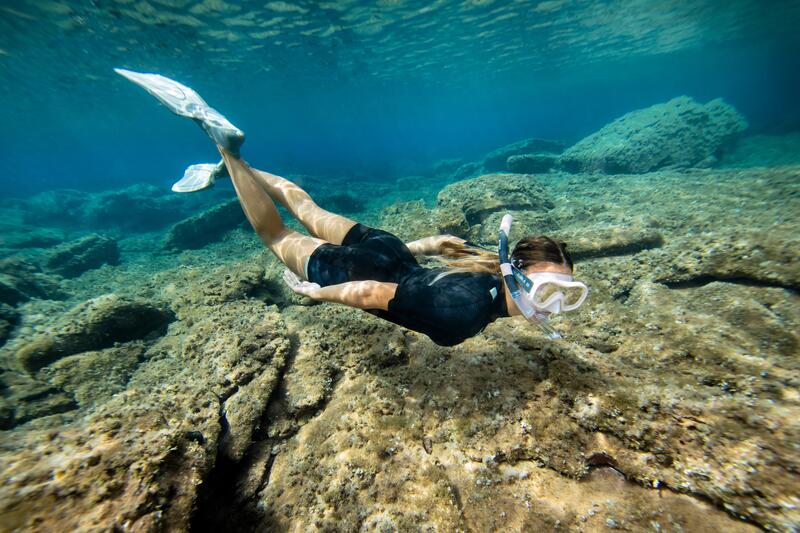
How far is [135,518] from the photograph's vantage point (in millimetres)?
1812

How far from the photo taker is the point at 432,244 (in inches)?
167

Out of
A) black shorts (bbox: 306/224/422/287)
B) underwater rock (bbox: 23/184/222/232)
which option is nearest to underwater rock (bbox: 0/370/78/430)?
black shorts (bbox: 306/224/422/287)

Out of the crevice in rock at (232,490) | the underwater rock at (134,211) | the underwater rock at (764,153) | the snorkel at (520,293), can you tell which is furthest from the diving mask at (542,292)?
the underwater rock at (134,211)

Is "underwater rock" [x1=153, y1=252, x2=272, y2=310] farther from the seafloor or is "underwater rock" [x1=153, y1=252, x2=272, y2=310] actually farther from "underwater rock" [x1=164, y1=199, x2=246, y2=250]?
"underwater rock" [x1=164, y1=199, x2=246, y2=250]

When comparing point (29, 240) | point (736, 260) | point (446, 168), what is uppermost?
point (29, 240)

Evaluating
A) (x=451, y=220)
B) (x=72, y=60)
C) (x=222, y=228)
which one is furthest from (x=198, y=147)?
(x=451, y=220)

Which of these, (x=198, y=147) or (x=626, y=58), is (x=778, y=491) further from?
(x=198, y=147)

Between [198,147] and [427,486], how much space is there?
155303mm

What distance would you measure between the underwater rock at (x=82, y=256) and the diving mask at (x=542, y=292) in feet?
58.1

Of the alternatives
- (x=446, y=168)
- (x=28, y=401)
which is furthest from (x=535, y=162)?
(x=28, y=401)

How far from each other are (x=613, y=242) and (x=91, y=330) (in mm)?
9147

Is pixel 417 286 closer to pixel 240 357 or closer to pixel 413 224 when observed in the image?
pixel 240 357

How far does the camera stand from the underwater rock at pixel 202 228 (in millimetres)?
15008

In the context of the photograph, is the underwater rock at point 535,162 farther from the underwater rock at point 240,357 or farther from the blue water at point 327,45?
the underwater rock at point 240,357
